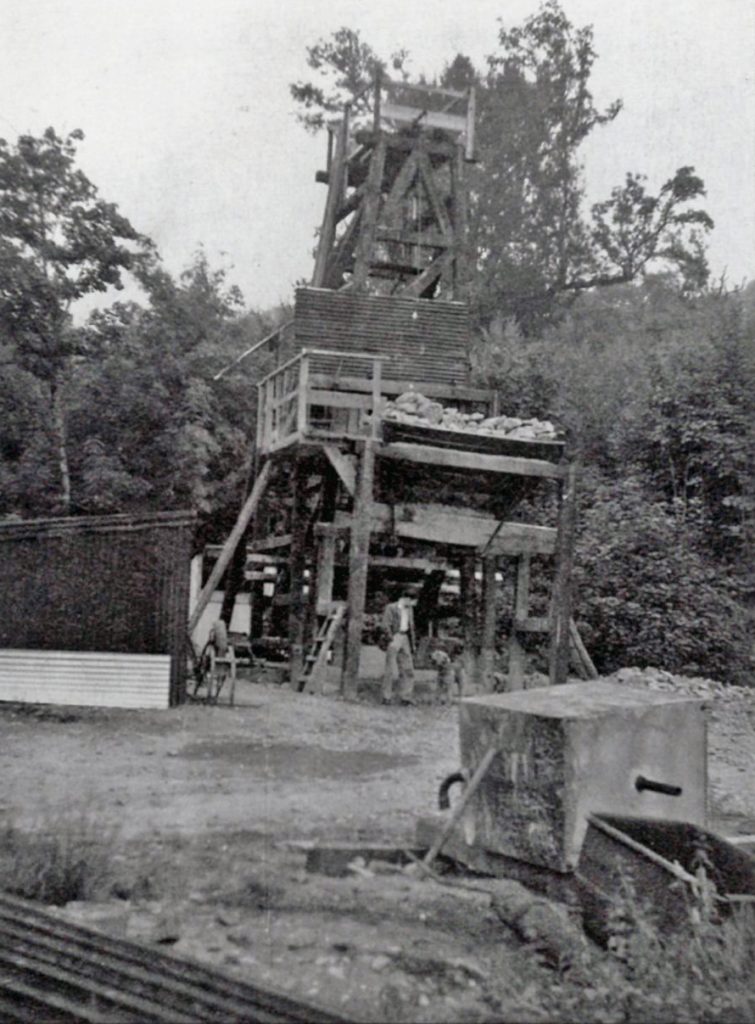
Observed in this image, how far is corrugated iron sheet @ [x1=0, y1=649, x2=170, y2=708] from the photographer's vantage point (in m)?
12.7

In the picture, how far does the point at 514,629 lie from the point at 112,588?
5595mm

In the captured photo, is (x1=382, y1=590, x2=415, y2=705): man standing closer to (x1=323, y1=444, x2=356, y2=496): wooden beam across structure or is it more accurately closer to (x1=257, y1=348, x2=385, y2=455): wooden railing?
(x1=323, y1=444, x2=356, y2=496): wooden beam across structure

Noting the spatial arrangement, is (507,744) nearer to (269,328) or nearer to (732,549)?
(732,549)

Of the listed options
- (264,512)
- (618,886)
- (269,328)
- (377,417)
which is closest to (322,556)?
(377,417)

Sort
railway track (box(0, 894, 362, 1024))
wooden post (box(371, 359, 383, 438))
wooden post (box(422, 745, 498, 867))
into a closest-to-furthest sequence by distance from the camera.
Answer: railway track (box(0, 894, 362, 1024)) < wooden post (box(422, 745, 498, 867)) < wooden post (box(371, 359, 383, 438))

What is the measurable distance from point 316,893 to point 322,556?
9.06 meters

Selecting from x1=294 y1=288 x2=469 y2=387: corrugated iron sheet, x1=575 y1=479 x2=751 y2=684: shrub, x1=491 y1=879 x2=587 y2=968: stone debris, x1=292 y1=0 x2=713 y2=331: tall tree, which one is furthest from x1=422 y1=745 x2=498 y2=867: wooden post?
x1=292 y1=0 x2=713 y2=331: tall tree

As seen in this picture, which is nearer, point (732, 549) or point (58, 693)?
point (58, 693)

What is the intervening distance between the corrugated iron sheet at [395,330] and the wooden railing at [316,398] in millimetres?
307

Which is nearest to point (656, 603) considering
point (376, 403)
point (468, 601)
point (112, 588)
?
point (468, 601)

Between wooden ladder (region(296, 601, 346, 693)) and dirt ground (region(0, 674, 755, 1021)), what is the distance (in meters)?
1.03

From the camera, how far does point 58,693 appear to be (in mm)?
13102

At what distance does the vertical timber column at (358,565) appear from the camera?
13508 millimetres

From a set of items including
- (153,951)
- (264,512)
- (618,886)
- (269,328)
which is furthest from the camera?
(269,328)
